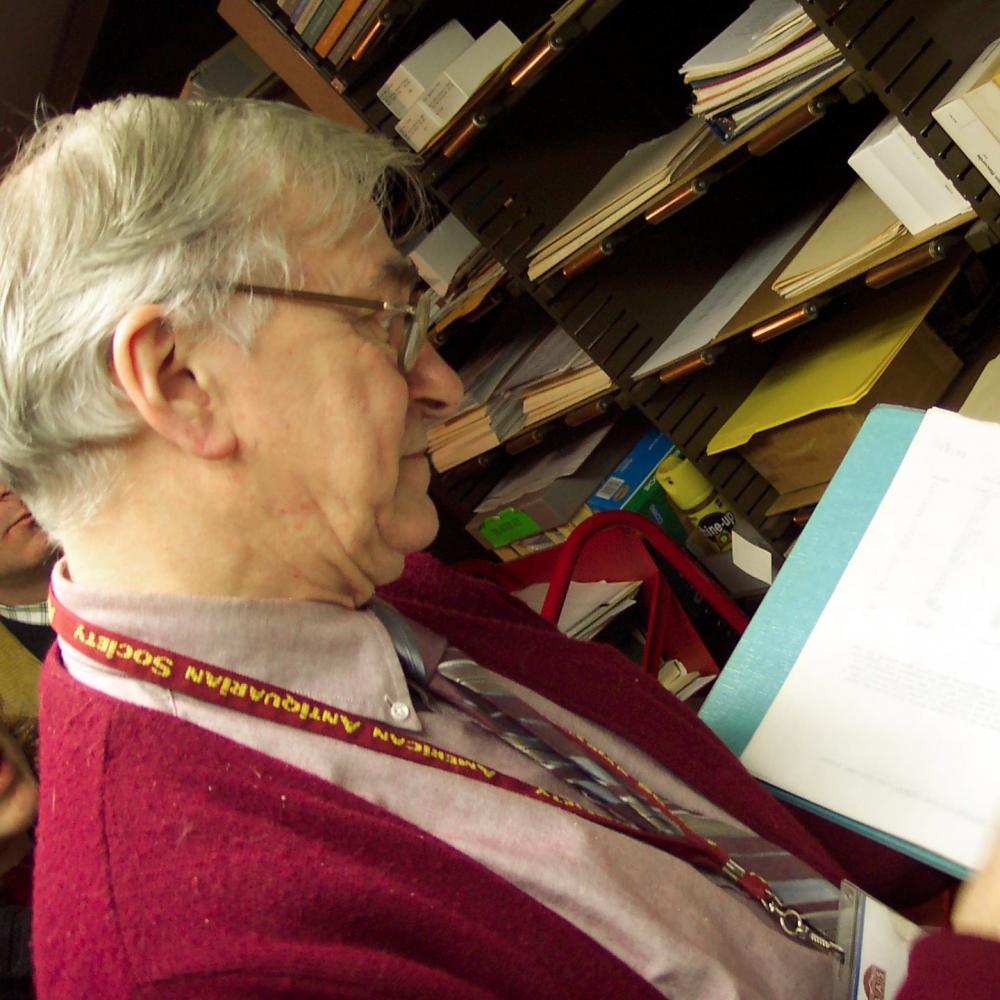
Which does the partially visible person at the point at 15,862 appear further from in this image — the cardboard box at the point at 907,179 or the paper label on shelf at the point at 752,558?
the cardboard box at the point at 907,179

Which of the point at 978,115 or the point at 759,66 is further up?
the point at 759,66

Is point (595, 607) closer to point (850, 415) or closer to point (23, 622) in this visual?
point (850, 415)

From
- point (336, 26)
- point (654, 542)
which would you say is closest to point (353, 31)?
point (336, 26)

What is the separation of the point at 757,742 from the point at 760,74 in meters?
0.91

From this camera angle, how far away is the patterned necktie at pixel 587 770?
31.5 inches

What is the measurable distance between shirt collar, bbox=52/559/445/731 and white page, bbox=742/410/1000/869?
1.32ft

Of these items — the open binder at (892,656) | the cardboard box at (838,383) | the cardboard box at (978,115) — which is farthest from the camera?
the cardboard box at (838,383)

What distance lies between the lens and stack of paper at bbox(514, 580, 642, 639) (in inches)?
67.6

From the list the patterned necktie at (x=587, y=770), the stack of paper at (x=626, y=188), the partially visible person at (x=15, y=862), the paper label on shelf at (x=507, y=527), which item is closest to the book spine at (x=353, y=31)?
the stack of paper at (x=626, y=188)

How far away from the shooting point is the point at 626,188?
5.00 ft

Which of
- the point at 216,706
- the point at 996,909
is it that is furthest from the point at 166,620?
the point at 996,909

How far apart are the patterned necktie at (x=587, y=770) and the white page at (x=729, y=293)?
0.92 m

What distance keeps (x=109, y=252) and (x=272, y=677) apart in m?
0.36

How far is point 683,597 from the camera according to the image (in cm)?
195
